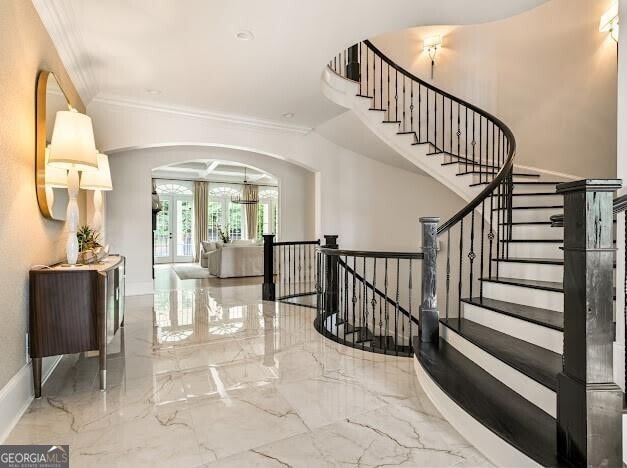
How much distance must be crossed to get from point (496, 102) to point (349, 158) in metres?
2.65

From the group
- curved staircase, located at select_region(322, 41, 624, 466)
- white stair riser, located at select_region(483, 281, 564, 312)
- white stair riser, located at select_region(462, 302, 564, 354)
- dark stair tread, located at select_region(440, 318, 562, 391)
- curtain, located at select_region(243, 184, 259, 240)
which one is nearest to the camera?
curved staircase, located at select_region(322, 41, 624, 466)

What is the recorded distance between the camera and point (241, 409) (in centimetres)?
212

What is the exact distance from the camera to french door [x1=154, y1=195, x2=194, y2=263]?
469 inches

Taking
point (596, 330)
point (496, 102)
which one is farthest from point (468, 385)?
point (496, 102)

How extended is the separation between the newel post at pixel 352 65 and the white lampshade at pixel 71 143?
3.67 meters

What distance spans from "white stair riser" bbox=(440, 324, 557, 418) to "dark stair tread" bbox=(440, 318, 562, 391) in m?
0.03

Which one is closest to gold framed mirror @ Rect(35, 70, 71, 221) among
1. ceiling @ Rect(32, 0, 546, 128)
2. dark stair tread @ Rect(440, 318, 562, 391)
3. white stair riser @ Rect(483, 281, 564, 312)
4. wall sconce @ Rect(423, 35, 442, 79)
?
ceiling @ Rect(32, 0, 546, 128)

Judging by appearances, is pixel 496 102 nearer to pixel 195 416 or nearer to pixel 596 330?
pixel 596 330

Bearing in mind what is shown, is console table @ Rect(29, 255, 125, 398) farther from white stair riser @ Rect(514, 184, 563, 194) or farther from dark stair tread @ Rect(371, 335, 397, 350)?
white stair riser @ Rect(514, 184, 563, 194)

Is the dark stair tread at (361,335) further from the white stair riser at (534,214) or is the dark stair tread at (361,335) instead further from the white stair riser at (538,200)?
the white stair riser at (538,200)

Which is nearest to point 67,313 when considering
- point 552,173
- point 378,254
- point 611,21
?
point 378,254

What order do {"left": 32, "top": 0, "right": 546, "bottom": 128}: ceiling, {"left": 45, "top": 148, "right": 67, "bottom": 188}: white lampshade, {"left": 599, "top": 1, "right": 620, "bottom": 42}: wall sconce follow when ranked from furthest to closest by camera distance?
{"left": 599, "top": 1, "right": 620, "bottom": 42}: wall sconce
{"left": 32, "top": 0, "right": 546, "bottom": 128}: ceiling
{"left": 45, "top": 148, "right": 67, "bottom": 188}: white lampshade

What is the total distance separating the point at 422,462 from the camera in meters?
1.63

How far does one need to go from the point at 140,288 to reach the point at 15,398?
4313 mm
